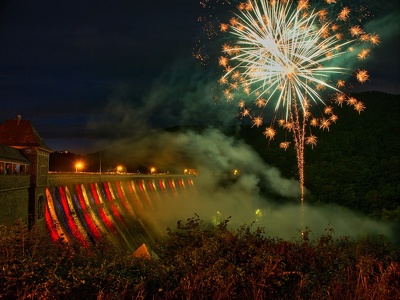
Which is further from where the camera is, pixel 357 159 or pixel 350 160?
pixel 357 159

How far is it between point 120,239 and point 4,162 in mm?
16964

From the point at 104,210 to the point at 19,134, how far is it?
608 inches

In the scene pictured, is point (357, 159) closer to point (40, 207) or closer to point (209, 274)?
point (40, 207)

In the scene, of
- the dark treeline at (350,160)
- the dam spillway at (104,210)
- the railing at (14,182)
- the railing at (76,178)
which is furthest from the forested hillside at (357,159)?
the railing at (14,182)

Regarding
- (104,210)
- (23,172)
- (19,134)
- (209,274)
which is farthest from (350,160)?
(209,274)

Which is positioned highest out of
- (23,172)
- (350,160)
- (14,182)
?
(350,160)

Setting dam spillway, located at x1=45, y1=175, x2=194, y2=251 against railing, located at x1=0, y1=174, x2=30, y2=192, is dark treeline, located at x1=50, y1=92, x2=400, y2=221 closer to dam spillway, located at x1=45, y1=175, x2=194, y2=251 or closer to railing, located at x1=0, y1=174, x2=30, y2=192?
dam spillway, located at x1=45, y1=175, x2=194, y2=251

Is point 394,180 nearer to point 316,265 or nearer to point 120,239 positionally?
point 120,239

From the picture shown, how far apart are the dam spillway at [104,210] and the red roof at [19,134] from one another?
173 inches

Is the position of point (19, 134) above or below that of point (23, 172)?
above

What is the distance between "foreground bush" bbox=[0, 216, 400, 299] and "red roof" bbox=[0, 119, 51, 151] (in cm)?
1506

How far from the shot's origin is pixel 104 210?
4072 cm

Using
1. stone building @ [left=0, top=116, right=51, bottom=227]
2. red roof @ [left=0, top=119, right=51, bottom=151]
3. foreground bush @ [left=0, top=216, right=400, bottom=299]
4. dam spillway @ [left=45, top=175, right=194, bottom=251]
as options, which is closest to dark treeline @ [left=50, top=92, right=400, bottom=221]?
dam spillway @ [left=45, top=175, right=194, bottom=251]

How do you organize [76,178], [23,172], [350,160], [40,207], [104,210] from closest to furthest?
[23,172] → [40,207] → [76,178] → [104,210] → [350,160]
